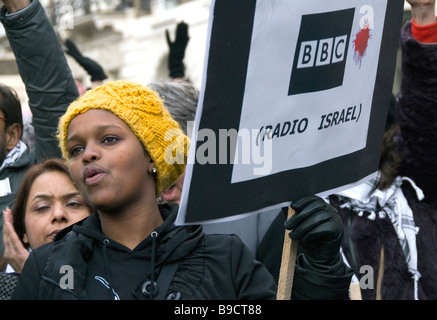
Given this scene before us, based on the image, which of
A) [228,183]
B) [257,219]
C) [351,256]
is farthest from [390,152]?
[228,183]

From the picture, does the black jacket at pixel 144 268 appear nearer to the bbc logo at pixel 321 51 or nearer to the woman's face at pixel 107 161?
the woman's face at pixel 107 161

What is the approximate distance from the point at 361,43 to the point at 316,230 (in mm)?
588

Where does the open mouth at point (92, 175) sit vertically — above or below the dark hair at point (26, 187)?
below

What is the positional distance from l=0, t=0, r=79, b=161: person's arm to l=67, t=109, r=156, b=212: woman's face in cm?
91

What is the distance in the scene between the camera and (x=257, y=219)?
289 centimetres

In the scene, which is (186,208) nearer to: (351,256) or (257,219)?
(257,219)

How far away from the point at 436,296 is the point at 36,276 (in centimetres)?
196

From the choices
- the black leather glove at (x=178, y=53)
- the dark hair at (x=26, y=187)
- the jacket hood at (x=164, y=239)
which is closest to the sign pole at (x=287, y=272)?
the jacket hood at (x=164, y=239)

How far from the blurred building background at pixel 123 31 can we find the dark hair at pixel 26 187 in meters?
14.4

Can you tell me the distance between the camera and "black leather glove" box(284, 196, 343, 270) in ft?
6.92

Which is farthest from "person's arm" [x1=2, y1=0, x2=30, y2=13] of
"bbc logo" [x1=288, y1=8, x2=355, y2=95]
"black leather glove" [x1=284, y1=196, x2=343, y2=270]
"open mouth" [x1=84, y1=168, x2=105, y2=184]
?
"black leather glove" [x1=284, y1=196, x2=343, y2=270]

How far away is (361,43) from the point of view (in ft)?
7.75

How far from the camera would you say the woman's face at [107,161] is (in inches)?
86.4

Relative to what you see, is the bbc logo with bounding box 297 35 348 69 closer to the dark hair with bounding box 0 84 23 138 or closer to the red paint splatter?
the red paint splatter
